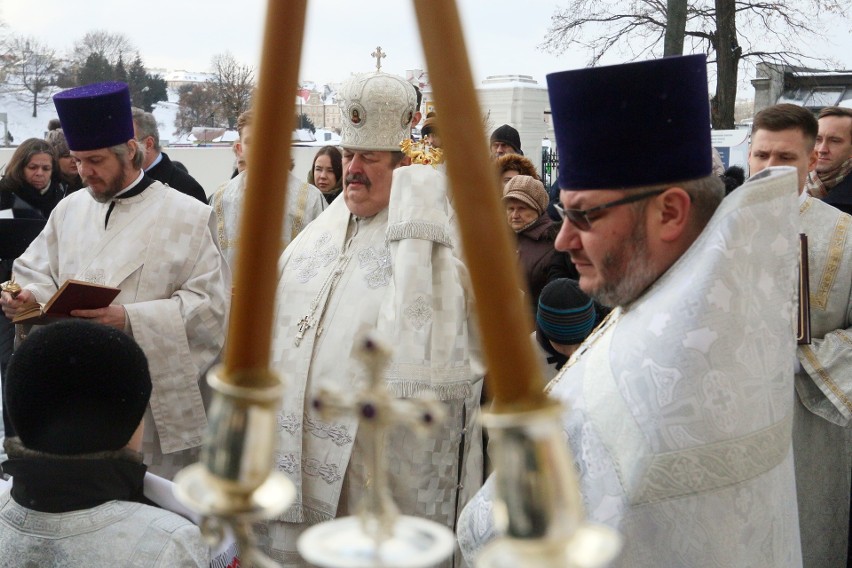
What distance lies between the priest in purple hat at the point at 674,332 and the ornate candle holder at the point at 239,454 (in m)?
1.18

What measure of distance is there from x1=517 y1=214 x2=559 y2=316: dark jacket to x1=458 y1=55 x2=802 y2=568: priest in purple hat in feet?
8.10

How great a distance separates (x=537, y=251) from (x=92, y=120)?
2.20 meters

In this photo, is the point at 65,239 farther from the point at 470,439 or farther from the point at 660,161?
the point at 660,161

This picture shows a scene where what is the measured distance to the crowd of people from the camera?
1.68 m

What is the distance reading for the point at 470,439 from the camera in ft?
10.9

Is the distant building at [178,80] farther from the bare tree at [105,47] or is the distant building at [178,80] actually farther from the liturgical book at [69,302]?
the liturgical book at [69,302]

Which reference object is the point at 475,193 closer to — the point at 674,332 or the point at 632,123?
the point at 674,332

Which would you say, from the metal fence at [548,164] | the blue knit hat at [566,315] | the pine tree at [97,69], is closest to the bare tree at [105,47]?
the pine tree at [97,69]

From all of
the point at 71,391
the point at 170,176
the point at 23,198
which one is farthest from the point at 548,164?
the point at 71,391

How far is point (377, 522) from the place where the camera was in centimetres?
Result: 56

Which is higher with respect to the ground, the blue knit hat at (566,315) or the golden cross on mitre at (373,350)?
the golden cross on mitre at (373,350)

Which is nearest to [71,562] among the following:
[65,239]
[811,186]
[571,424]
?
[571,424]

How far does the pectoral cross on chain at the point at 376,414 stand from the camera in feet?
1.74

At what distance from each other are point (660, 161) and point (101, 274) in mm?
2713
